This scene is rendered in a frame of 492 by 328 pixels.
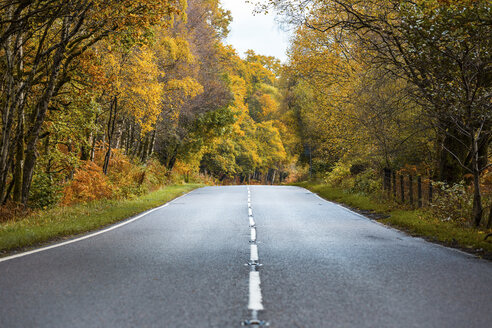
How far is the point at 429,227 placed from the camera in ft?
36.6

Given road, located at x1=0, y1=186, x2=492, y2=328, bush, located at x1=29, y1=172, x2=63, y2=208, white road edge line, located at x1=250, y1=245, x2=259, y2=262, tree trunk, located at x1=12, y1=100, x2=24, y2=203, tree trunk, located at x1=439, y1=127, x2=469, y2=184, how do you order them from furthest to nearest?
bush, located at x1=29, y1=172, x2=63, y2=208, tree trunk, located at x1=439, y1=127, x2=469, y2=184, tree trunk, located at x1=12, y1=100, x2=24, y2=203, white road edge line, located at x1=250, y1=245, x2=259, y2=262, road, located at x1=0, y1=186, x2=492, y2=328

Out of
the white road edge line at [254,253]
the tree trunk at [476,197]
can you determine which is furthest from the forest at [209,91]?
the white road edge line at [254,253]

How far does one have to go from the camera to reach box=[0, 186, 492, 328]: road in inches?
167

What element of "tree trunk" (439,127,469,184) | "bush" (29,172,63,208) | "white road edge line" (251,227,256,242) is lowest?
"white road edge line" (251,227,256,242)


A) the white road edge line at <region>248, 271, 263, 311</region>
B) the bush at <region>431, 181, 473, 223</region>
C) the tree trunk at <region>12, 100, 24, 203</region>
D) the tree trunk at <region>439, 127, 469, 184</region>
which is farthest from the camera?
the tree trunk at <region>439, 127, 469, 184</region>

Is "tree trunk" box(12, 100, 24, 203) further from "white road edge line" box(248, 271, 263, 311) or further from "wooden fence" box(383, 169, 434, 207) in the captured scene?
"wooden fence" box(383, 169, 434, 207)

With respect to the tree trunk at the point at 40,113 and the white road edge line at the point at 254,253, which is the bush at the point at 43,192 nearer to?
the tree trunk at the point at 40,113

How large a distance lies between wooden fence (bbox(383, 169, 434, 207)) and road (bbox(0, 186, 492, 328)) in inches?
213

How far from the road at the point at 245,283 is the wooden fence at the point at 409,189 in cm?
542

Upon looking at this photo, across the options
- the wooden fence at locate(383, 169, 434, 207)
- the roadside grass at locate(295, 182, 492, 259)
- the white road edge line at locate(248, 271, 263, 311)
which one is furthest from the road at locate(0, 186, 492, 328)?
the wooden fence at locate(383, 169, 434, 207)

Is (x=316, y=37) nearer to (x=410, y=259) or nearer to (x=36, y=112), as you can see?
(x=36, y=112)

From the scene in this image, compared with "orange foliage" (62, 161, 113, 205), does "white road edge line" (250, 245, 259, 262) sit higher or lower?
lower

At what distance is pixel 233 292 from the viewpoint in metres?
5.15

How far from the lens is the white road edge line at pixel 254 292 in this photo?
459cm
